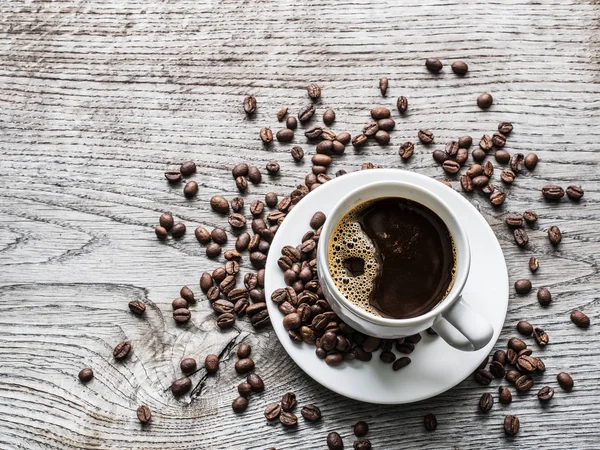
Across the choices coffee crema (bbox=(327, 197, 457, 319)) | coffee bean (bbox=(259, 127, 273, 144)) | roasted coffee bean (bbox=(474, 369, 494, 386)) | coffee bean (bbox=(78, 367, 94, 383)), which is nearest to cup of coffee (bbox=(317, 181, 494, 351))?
coffee crema (bbox=(327, 197, 457, 319))

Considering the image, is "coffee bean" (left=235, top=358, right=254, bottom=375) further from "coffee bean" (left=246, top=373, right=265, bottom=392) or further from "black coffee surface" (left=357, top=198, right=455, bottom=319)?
"black coffee surface" (left=357, top=198, right=455, bottom=319)

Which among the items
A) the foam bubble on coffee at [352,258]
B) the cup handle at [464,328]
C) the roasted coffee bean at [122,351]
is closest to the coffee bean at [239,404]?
the roasted coffee bean at [122,351]

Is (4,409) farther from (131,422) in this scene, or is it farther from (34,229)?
(34,229)

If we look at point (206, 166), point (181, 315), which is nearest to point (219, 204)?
point (206, 166)

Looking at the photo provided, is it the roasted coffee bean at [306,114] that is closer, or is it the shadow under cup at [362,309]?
the shadow under cup at [362,309]

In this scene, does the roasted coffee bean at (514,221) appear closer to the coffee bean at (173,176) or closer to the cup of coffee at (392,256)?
the cup of coffee at (392,256)

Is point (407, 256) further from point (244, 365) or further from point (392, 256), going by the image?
point (244, 365)
